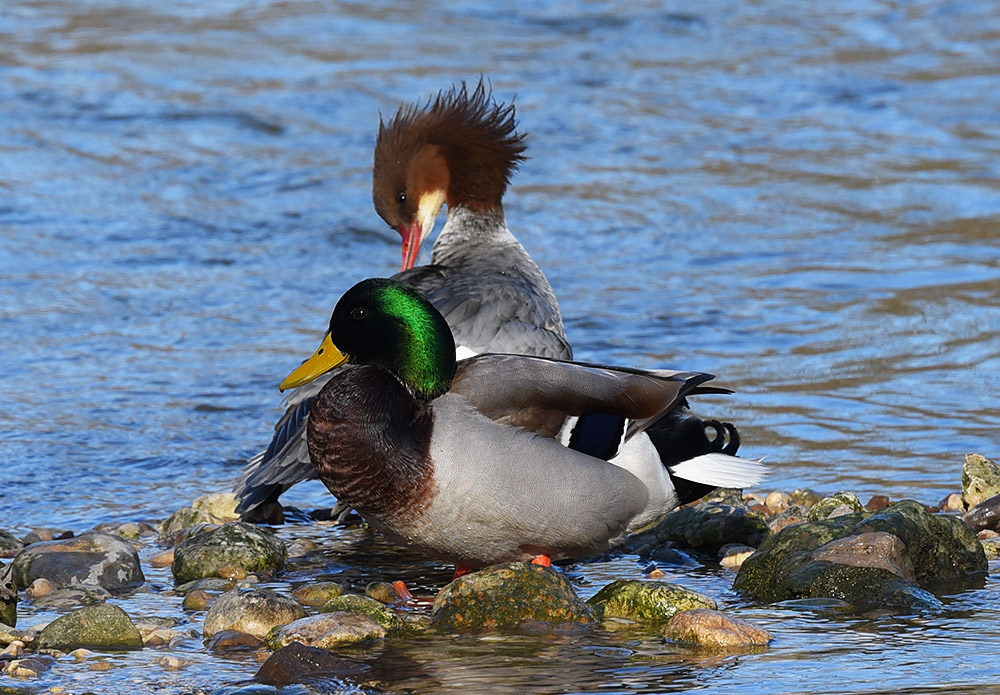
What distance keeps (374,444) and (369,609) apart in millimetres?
534

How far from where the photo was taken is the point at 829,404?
308 inches

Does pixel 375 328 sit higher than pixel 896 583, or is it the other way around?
pixel 375 328

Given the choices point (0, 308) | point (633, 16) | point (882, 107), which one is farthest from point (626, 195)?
point (633, 16)

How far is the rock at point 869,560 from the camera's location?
183 inches

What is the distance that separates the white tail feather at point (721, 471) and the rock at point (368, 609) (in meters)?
1.23

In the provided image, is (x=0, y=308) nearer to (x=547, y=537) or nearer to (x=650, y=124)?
(x=547, y=537)

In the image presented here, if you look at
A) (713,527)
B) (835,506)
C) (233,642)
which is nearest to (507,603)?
(233,642)

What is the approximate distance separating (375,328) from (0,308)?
5818mm

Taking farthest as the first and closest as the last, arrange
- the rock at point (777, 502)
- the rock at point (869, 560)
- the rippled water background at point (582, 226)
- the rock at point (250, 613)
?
1. the rippled water background at point (582, 226)
2. the rock at point (777, 502)
3. the rock at point (869, 560)
4. the rock at point (250, 613)

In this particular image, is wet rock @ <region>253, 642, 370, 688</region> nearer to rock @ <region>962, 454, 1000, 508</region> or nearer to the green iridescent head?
the green iridescent head

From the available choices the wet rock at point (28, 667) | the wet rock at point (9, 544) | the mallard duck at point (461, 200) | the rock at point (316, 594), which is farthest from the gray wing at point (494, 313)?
the wet rock at point (28, 667)

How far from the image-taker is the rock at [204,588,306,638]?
4434mm

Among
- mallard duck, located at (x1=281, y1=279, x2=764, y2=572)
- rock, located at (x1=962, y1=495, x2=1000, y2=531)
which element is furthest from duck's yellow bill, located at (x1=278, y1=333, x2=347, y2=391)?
rock, located at (x1=962, y1=495, x2=1000, y2=531)

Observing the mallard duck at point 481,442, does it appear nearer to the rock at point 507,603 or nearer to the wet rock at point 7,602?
the rock at point 507,603
